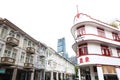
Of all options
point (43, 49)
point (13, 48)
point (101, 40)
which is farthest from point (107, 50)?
point (43, 49)

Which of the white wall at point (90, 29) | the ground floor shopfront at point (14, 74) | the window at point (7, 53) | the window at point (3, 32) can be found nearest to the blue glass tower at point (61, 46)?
the ground floor shopfront at point (14, 74)

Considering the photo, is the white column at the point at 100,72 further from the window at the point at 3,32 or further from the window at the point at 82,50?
the window at the point at 3,32

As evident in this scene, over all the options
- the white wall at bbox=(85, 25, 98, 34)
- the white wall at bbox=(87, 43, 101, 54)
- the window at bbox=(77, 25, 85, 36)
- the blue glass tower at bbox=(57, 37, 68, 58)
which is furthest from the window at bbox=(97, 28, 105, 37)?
the blue glass tower at bbox=(57, 37, 68, 58)

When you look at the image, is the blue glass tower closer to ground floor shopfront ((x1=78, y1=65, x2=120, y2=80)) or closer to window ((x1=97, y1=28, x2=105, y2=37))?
window ((x1=97, y1=28, x2=105, y2=37))

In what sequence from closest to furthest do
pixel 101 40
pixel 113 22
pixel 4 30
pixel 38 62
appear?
pixel 101 40
pixel 4 30
pixel 113 22
pixel 38 62

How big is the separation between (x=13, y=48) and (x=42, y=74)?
39.0 ft

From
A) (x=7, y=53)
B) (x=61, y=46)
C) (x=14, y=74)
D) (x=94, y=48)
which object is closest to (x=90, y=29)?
(x=94, y=48)

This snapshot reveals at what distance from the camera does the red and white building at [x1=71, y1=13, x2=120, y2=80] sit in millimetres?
14539

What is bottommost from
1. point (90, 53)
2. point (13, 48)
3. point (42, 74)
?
point (42, 74)

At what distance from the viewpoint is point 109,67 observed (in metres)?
15.0

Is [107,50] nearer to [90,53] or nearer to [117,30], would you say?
[90,53]

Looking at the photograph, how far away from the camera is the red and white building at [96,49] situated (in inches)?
572

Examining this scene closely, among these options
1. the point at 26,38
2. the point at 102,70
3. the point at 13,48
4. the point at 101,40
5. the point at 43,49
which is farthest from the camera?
the point at 43,49

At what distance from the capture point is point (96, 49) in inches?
603
